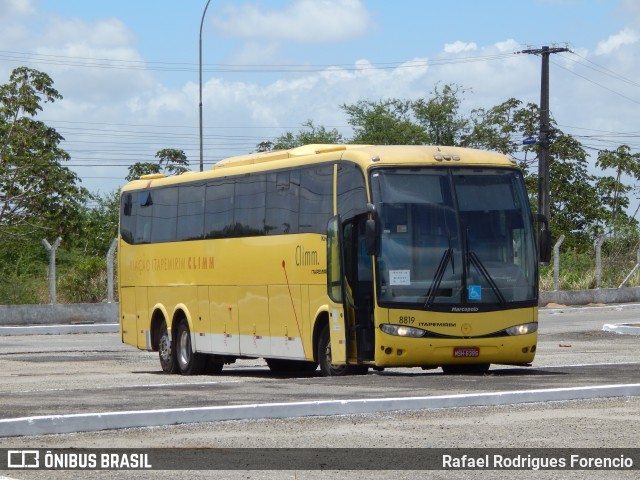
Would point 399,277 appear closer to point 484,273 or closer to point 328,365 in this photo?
point 484,273

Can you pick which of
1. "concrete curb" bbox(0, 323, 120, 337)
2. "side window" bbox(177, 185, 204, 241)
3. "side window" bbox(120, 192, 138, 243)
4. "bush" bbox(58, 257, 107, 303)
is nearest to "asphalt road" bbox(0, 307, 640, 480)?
"side window" bbox(177, 185, 204, 241)

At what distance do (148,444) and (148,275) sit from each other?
14823 mm

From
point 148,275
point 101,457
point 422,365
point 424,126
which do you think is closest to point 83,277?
point 148,275

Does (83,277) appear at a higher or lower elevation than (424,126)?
lower

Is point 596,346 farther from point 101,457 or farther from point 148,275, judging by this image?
point 101,457

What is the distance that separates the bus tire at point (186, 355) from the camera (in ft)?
80.0

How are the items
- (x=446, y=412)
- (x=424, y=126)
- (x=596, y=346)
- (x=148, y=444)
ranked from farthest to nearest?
(x=424, y=126)
(x=596, y=346)
(x=446, y=412)
(x=148, y=444)

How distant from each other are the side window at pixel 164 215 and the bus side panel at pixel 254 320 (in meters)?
2.91

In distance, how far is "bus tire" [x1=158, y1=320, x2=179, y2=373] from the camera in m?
24.9

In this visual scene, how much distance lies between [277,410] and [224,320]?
1016 cm

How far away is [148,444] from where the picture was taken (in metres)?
11.4

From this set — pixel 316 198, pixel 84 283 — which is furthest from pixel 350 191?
pixel 84 283

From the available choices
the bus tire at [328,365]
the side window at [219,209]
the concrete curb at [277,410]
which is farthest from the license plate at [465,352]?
the side window at [219,209]

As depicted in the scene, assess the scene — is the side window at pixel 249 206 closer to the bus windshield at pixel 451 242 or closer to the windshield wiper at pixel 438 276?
the bus windshield at pixel 451 242
